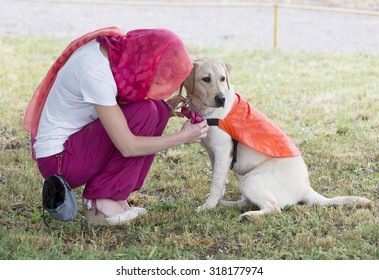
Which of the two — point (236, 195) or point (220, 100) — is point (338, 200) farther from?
point (220, 100)

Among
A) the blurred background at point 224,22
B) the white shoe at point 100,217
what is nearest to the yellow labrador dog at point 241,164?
the white shoe at point 100,217

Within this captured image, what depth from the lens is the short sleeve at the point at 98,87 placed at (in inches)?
157

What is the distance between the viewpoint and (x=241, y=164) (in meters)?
4.92

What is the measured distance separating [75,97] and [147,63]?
1.63 ft

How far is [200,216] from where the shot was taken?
458cm

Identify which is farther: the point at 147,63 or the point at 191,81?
the point at 191,81

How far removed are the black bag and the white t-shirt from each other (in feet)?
0.65

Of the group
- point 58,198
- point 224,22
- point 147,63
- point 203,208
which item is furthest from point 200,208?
point 224,22

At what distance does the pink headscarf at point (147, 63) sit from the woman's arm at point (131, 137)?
0.56ft

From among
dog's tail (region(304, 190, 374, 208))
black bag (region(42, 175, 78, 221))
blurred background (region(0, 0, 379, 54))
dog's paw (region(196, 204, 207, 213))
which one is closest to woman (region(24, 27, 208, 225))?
black bag (region(42, 175, 78, 221))

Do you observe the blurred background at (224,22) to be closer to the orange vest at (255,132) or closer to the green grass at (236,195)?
the green grass at (236,195)

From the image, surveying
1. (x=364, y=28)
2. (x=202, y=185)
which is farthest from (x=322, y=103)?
(x=364, y=28)

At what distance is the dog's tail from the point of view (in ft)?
15.3

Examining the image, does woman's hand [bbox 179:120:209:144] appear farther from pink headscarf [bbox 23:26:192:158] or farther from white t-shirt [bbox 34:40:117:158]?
white t-shirt [bbox 34:40:117:158]
